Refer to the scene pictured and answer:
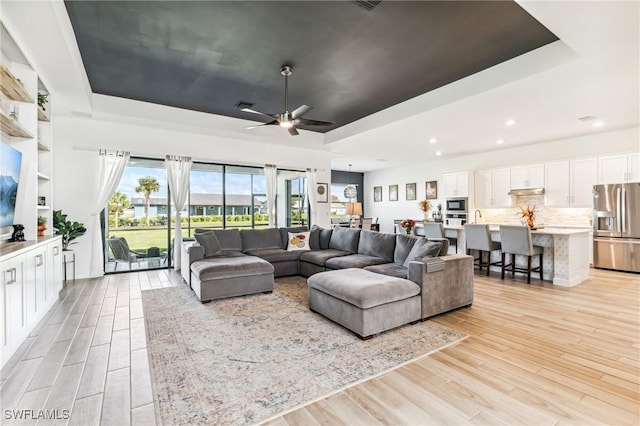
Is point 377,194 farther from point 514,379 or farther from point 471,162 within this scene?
point 514,379

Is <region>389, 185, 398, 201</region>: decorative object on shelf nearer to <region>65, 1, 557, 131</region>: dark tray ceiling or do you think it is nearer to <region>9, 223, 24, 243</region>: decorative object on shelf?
<region>65, 1, 557, 131</region>: dark tray ceiling

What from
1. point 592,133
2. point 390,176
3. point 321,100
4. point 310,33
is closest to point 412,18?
point 310,33

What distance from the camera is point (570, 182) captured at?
660 centimetres

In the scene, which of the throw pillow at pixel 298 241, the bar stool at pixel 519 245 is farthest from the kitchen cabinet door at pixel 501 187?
the throw pillow at pixel 298 241

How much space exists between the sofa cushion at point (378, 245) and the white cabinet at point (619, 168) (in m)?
4.98

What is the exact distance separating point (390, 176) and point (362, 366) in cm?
943

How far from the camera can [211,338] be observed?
9.41ft

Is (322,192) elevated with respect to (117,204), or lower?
elevated

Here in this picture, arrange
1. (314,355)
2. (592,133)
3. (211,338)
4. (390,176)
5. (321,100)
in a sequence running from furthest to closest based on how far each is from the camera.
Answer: (390,176)
(592,133)
(321,100)
(211,338)
(314,355)

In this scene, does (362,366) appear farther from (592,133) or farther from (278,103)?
(592,133)

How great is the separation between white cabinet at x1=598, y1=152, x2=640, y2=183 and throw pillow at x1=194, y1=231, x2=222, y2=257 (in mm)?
7671

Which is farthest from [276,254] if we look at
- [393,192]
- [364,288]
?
[393,192]

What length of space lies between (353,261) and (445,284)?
143 centimetres

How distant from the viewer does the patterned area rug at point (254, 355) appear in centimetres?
192
